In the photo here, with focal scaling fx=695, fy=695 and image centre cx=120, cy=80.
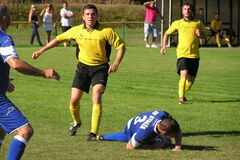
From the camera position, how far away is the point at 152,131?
9.24 metres

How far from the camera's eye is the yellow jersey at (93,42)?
1052 centimetres

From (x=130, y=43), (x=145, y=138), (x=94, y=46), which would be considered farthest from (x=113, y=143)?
(x=130, y=43)

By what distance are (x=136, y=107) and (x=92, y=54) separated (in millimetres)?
3391

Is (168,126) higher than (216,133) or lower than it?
higher

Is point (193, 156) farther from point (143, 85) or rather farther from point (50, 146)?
point (143, 85)

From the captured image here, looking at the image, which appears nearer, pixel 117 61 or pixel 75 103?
pixel 117 61

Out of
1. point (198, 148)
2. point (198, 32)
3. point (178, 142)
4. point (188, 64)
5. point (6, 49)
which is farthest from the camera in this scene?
Answer: point (188, 64)

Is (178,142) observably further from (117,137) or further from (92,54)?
(92,54)

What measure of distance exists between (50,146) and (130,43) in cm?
2317

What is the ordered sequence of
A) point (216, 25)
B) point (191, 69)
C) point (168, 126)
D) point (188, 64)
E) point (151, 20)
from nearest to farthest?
1. point (168, 126)
2. point (188, 64)
3. point (191, 69)
4. point (151, 20)
5. point (216, 25)

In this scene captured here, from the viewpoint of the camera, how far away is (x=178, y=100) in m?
15.2

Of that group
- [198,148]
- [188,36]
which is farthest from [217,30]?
[198,148]

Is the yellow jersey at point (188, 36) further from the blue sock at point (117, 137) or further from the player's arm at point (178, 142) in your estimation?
the player's arm at point (178, 142)

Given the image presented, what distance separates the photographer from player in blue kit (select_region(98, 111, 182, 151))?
905 centimetres
